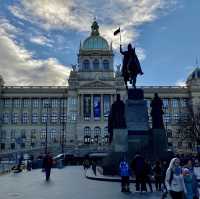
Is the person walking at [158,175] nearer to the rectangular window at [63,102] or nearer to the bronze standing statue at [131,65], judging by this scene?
the bronze standing statue at [131,65]

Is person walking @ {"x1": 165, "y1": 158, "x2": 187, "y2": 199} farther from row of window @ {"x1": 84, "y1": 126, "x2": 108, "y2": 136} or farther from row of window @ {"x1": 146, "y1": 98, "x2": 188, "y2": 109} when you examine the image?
row of window @ {"x1": 146, "y1": 98, "x2": 188, "y2": 109}

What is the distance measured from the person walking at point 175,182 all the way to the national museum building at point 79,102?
112 meters

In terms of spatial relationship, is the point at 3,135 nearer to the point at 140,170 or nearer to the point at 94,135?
the point at 94,135

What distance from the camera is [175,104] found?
456 feet

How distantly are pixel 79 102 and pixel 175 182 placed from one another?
11682 centimetres

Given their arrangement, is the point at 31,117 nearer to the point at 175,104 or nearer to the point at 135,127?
the point at 175,104

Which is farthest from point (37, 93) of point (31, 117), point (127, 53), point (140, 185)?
point (140, 185)

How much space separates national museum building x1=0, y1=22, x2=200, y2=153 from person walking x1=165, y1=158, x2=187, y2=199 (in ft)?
367

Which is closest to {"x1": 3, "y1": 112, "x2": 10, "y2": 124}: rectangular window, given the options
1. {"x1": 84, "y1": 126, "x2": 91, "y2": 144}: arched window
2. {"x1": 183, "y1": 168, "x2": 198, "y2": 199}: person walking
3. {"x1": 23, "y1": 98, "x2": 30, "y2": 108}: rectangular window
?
{"x1": 23, "y1": 98, "x2": 30, "y2": 108}: rectangular window

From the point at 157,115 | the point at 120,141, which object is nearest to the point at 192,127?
the point at 157,115

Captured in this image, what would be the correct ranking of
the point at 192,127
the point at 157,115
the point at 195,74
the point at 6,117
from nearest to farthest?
the point at 157,115 → the point at 192,127 → the point at 6,117 → the point at 195,74

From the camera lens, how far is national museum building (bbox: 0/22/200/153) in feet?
421

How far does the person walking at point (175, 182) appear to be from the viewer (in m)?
12.1

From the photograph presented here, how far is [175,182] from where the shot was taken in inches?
485
